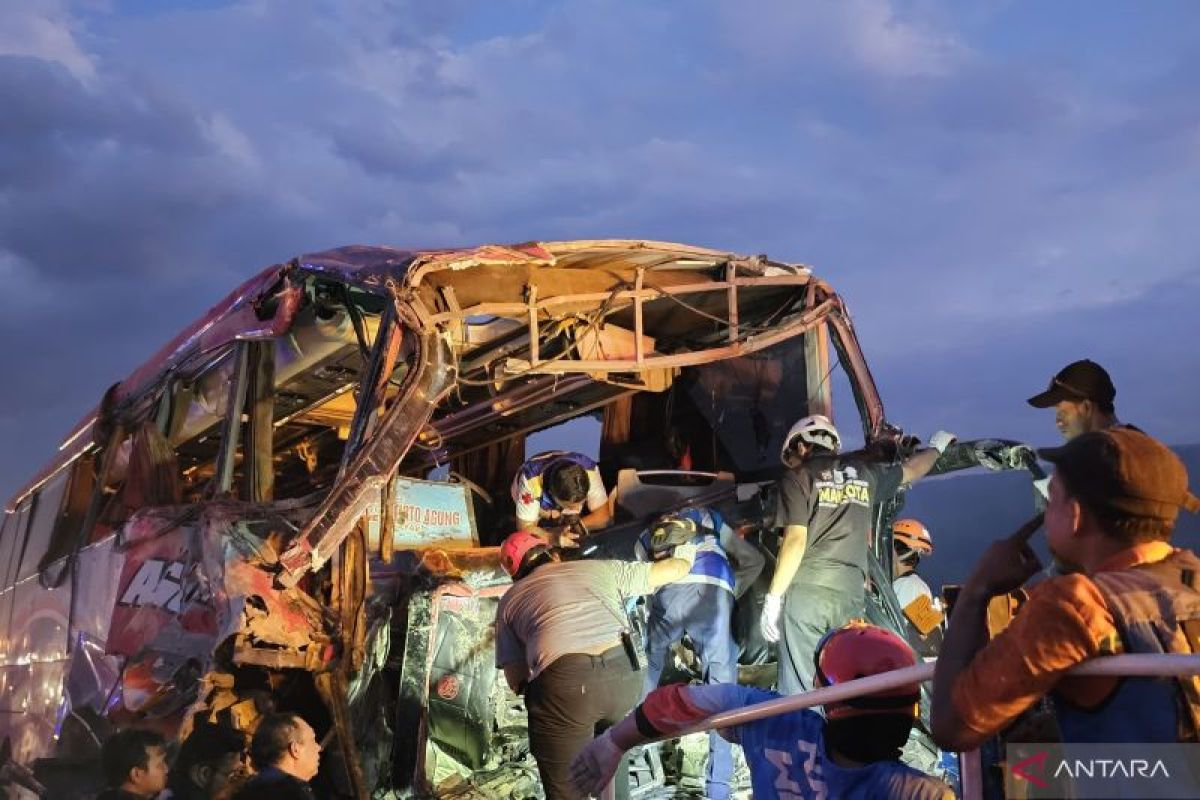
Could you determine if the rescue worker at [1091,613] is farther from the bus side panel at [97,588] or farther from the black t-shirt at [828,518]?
the bus side panel at [97,588]

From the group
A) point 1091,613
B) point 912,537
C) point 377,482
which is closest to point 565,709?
point 377,482

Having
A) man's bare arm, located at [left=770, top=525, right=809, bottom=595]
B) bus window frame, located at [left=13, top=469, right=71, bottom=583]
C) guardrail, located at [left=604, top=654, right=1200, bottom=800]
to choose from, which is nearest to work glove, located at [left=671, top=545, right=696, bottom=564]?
man's bare arm, located at [left=770, top=525, right=809, bottom=595]

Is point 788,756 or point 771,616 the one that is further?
point 771,616

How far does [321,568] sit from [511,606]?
65.6 inches

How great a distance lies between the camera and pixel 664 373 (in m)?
9.05

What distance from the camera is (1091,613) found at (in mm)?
1979

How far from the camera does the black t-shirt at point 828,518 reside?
6.36 m

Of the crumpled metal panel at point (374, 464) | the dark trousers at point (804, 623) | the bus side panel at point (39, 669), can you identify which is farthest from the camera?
the bus side panel at point (39, 669)

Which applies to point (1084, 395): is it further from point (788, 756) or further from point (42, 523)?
point (42, 523)

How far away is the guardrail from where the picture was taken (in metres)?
1.88

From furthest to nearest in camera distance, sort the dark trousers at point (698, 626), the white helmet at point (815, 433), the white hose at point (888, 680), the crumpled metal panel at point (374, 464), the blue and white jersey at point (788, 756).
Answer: the white helmet at point (815, 433) → the dark trousers at point (698, 626) → the crumpled metal panel at point (374, 464) → the blue and white jersey at point (788, 756) → the white hose at point (888, 680)

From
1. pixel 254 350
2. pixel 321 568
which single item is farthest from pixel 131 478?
pixel 321 568

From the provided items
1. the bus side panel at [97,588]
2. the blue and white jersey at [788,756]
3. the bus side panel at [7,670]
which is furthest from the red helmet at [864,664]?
the bus side panel at [7,670]

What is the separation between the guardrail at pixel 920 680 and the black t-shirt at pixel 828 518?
3591mm
